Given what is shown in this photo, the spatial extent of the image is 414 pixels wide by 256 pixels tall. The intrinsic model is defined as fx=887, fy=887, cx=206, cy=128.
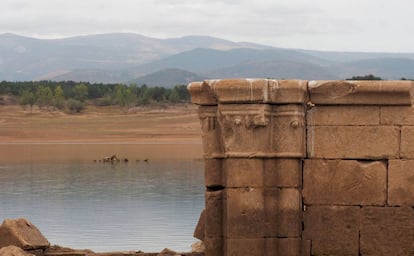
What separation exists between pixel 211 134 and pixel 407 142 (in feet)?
7.12

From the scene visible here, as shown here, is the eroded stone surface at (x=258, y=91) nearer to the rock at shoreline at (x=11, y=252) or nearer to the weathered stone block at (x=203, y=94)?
the weathered stone block at (x=203, y=94)

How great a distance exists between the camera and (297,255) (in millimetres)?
9758

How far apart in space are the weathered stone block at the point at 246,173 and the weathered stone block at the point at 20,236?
3078 millimetres

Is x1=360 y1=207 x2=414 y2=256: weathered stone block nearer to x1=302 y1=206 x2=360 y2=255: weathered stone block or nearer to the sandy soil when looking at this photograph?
A: x1=302 y1=206 x2=360 y2=255: weathered stone block

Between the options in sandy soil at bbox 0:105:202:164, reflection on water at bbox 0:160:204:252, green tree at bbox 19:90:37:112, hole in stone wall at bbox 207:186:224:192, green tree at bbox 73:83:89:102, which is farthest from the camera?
green tree at bbox 73:83:89:102

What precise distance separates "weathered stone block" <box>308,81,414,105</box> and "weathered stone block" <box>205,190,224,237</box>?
153 centimetres

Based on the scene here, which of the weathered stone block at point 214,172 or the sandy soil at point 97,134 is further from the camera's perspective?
the sandy soil at point 97,134

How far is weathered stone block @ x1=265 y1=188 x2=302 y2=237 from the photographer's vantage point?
31.9 feet

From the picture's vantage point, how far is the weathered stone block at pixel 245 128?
31.4ft

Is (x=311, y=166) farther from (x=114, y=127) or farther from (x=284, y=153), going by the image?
(x=114, y=127)

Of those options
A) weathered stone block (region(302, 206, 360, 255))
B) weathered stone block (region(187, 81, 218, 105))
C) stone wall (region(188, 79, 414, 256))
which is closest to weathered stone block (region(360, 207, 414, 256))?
stone wall (region(188, 79, 414, 256))

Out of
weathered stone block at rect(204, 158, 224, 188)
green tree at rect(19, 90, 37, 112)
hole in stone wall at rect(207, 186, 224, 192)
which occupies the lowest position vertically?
green tree at rect(19, 90, 37, 112)

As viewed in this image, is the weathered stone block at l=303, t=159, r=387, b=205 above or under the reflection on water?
above

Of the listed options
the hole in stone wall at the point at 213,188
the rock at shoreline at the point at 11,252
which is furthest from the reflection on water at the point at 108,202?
the hole in stone wall at the point at 213,188
